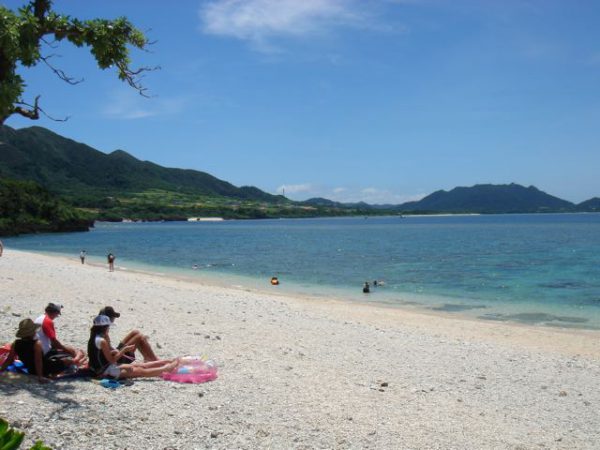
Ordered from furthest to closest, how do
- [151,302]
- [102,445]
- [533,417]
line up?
1. [151,302]
2. [533,417]
3. [102,445]

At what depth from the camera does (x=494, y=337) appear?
62.6ft

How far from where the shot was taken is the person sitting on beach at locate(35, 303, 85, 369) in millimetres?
9109

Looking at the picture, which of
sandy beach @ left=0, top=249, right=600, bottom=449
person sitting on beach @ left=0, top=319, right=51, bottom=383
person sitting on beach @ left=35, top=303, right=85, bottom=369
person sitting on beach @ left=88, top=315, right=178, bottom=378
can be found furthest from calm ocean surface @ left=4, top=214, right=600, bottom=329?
person sitting on beach @ left=0, top=319, right=51, bottom=383

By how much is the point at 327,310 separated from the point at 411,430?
16.4 meters

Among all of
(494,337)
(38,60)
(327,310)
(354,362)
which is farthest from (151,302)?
(38,60)

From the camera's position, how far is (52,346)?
9.74 meters

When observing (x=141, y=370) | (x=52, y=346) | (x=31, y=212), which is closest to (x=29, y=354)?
(x=52, y=346)

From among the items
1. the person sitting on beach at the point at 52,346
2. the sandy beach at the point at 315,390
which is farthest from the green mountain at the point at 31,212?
the person sitting on beach at the point at 52,346

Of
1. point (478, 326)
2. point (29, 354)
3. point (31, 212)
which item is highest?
point (31, 212)

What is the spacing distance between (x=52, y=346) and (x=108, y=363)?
141 centimetres

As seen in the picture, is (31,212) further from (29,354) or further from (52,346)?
(29,354)

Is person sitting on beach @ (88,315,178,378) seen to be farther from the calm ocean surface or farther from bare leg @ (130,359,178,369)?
the calm ocean surface

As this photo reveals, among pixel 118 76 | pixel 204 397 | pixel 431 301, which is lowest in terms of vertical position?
pixel 431 301

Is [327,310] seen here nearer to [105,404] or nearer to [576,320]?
[576,320]
